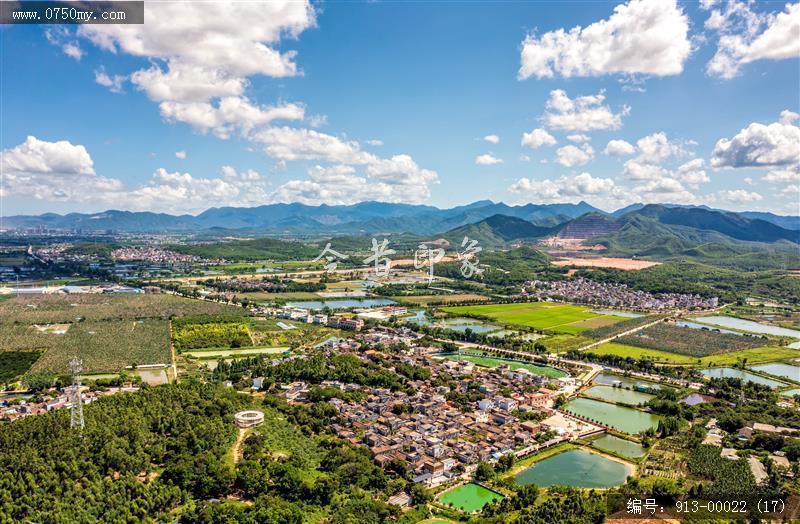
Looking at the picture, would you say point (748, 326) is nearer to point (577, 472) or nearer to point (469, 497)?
point (577, 472)

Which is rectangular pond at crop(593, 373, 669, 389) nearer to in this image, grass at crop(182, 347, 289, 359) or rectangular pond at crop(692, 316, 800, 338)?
rectangular pond at crop(692, 316, 800, 338)

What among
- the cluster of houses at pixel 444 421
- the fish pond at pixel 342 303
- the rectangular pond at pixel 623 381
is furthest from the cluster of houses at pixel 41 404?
the fish pond at pixel 342 303

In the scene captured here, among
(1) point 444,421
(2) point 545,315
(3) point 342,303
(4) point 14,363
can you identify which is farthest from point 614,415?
(3) point 342,303

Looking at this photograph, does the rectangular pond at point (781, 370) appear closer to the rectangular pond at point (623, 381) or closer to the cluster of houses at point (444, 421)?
the rectangular pond at point (623, 381)

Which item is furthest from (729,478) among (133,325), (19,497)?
(133,325)

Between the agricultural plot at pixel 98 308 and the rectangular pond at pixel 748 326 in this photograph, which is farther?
the agricultural plot at pixel 98 308

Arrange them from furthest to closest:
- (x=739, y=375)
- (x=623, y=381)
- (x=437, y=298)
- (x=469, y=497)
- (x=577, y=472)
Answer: (x=437, y=298), (x=739, y=375), (x=623, y=381), (x=577, y=472), (x=469, y=497)
